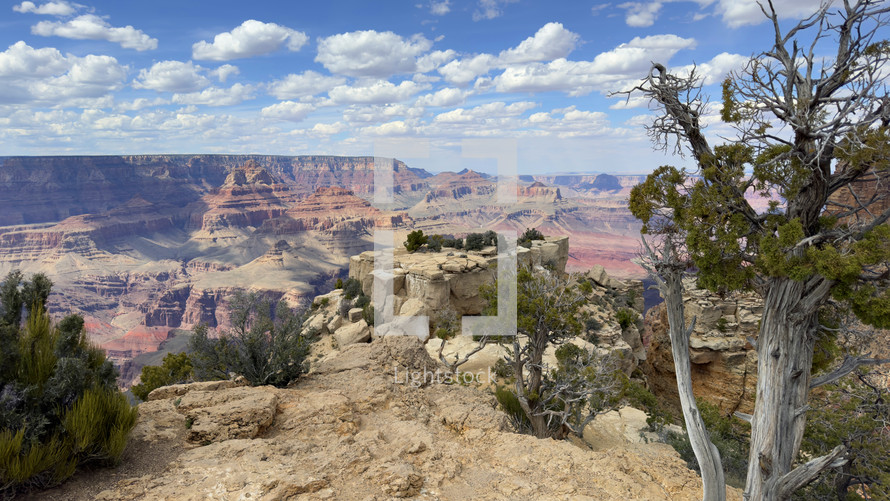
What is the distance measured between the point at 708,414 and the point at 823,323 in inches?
285

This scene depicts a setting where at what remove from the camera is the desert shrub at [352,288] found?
82.0 ft

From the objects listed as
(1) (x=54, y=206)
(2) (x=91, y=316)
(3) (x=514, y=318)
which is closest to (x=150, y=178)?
(1) (x=54, y=206)

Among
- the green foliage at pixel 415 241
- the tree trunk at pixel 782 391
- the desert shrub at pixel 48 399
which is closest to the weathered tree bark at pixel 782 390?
the tree trunk at pixel 782 391

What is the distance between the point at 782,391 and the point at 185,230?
548 ft

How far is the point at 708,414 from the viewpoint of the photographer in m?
12.2

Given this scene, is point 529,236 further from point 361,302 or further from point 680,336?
point 680,336

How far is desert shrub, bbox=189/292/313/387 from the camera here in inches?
344

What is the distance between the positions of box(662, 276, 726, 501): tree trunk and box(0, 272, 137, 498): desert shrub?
295 inches

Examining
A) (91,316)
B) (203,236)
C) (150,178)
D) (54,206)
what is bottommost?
(91,316)

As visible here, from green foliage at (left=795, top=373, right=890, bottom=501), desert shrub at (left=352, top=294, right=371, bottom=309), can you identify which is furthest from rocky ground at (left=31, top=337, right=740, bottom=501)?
desert shrub at (left=352, top=294, right=371, bottom=309)

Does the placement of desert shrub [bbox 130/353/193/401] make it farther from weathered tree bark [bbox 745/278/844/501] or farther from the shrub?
weathered tree bark [bbox 745/278/844/501]

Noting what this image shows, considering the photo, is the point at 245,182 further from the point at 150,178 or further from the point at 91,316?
the point at 91,316

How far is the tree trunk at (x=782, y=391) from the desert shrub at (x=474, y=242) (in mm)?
18787

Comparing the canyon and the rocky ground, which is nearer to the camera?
the rocky ground
